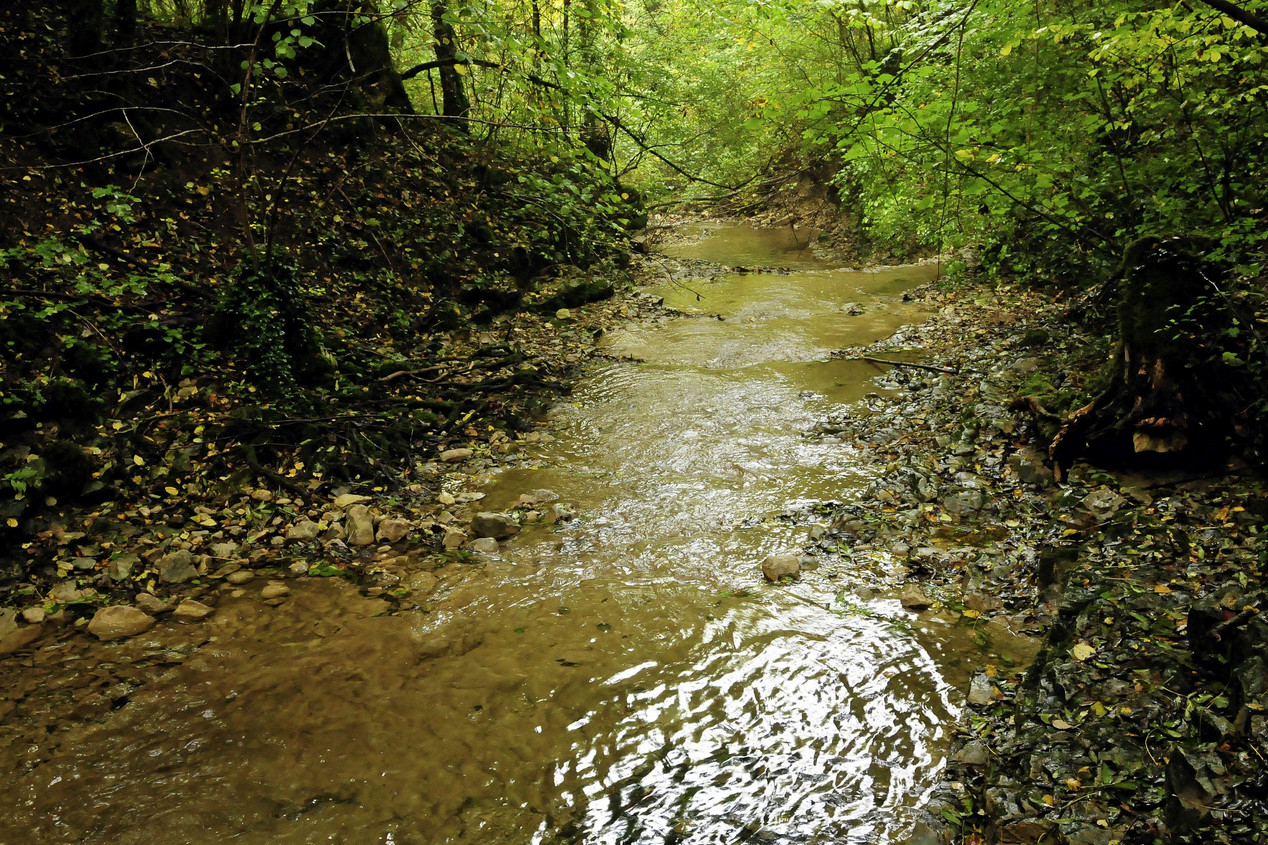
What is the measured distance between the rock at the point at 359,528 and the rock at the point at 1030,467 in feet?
19.9

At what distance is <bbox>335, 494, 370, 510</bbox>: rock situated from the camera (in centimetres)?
620

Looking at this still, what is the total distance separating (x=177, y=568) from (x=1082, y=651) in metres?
6.24

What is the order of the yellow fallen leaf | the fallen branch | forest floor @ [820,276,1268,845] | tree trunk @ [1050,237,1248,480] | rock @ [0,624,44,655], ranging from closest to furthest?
forest floor @ [820,276,1268,845] → the yellow fallen leaf → rock @ [0,624,44,655] → tree trunk @ [1050,237,1248,480] → the fallen branch

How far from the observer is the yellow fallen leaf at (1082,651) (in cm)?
356

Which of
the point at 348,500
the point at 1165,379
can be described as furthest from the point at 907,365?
the point at 348,500

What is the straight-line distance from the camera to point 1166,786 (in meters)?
2.66

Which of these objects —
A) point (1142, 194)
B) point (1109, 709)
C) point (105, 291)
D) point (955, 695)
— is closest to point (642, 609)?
point (955, 695)

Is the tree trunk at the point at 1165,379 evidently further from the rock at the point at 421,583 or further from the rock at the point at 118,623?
the rock at the point at 118,623

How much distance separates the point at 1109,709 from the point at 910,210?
10027 millimetres

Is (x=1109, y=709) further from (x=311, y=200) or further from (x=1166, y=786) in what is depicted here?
(x=311, y=200)

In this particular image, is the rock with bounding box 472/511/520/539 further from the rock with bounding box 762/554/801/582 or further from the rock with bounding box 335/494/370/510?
the rock with bounding box 762/554/801/582

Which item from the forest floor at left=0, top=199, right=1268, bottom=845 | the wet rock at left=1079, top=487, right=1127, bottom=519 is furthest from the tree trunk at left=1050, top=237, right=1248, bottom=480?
the wet rock at left=1079, top=487, right=1127, bottom=519

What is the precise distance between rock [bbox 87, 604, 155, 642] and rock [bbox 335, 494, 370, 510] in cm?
186

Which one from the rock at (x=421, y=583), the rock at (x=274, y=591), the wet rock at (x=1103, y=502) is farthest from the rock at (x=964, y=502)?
the rock at (x=274, y=591)
